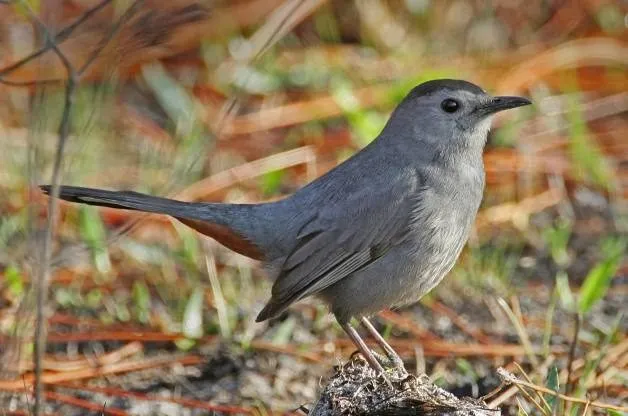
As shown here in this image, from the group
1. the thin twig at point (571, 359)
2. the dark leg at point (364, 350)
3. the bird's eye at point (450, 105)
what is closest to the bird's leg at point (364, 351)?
the dark leg at point (364, 350)

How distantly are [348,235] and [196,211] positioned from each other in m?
0.67

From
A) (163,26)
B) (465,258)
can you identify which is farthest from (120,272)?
(163,26)

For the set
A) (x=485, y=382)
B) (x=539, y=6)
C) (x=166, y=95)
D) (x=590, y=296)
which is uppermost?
(x=539, y=6)

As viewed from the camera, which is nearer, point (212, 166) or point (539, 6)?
point (212, 166)

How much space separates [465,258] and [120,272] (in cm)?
187

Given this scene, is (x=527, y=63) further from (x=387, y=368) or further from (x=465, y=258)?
(x=387, y=368)

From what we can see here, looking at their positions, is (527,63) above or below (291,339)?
above

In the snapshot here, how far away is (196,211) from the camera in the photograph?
5.24 meters

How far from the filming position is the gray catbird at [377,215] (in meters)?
5.11

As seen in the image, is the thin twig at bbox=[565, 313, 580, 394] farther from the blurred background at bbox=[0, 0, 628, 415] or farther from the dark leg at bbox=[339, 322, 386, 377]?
the dark leg at bbox=[339, 322, 386, 377]

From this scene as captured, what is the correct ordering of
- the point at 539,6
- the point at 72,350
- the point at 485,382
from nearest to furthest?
the point at 485,382 < the point at 72,350 < the point at 539,6

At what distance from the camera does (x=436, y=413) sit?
12.9 ft

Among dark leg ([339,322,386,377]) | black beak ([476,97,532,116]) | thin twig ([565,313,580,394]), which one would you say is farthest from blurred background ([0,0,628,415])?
black beak ([476,97,532,116])

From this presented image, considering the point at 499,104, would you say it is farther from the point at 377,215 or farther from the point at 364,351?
the point at 364,351
